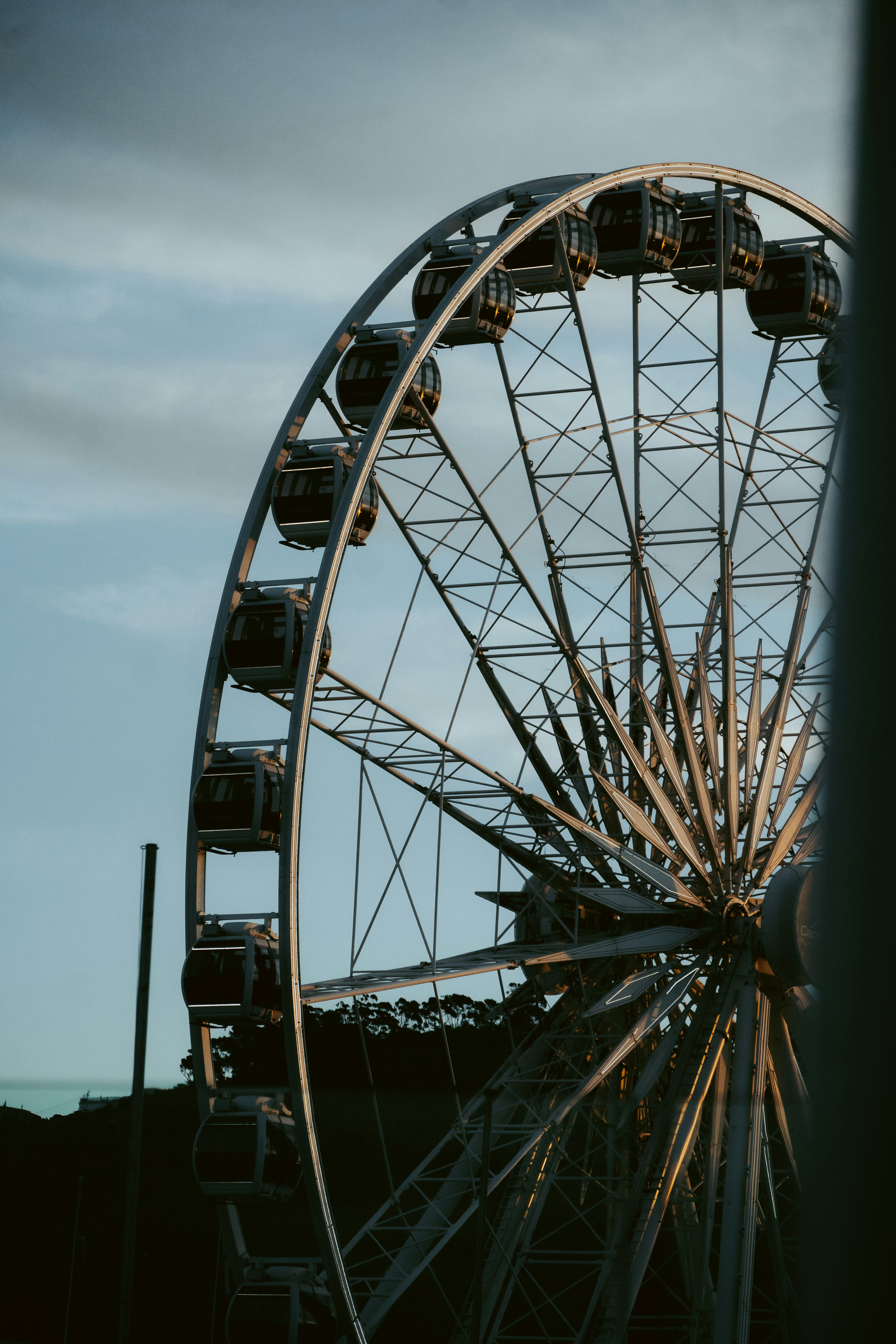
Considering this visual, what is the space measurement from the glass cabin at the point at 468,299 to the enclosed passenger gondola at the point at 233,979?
8.46 m

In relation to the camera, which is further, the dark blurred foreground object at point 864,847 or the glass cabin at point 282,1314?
the glass cabin at point 282,1314

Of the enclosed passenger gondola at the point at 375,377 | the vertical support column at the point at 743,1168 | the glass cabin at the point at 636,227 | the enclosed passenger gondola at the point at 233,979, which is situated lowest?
the vertical support column at the point at 743,1168

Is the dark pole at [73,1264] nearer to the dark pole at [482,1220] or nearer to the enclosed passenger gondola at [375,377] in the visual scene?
the dark pole at [482,1220]

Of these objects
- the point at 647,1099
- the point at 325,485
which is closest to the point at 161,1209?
the point at 647,1099

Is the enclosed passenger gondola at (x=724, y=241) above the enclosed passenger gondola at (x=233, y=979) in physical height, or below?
above

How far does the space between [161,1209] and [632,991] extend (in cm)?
3078

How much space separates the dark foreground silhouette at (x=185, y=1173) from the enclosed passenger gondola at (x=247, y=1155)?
18838 millimetres

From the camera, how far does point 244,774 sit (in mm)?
19531

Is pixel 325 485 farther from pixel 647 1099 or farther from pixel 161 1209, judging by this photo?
pixel 161 1209

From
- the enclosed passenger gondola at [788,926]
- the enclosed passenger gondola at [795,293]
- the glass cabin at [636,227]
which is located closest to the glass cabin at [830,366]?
the enclosed passenger gondola at [795,293]

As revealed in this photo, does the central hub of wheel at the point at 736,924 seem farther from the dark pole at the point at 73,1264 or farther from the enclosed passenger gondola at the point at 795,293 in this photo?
the dark pole at the point at 73,1264

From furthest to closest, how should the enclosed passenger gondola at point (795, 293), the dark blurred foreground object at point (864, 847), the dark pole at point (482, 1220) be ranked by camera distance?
the enclosed passenger gondola at point (795, 293), the dark pole at point (482, 1220), the dark blurred foreground object at point (864, 847)

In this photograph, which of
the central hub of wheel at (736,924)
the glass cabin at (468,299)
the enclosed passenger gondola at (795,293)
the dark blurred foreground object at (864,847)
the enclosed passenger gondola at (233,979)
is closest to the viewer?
the dark blurred foreground object at (864,847)

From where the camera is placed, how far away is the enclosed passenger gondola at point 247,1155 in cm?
1831
